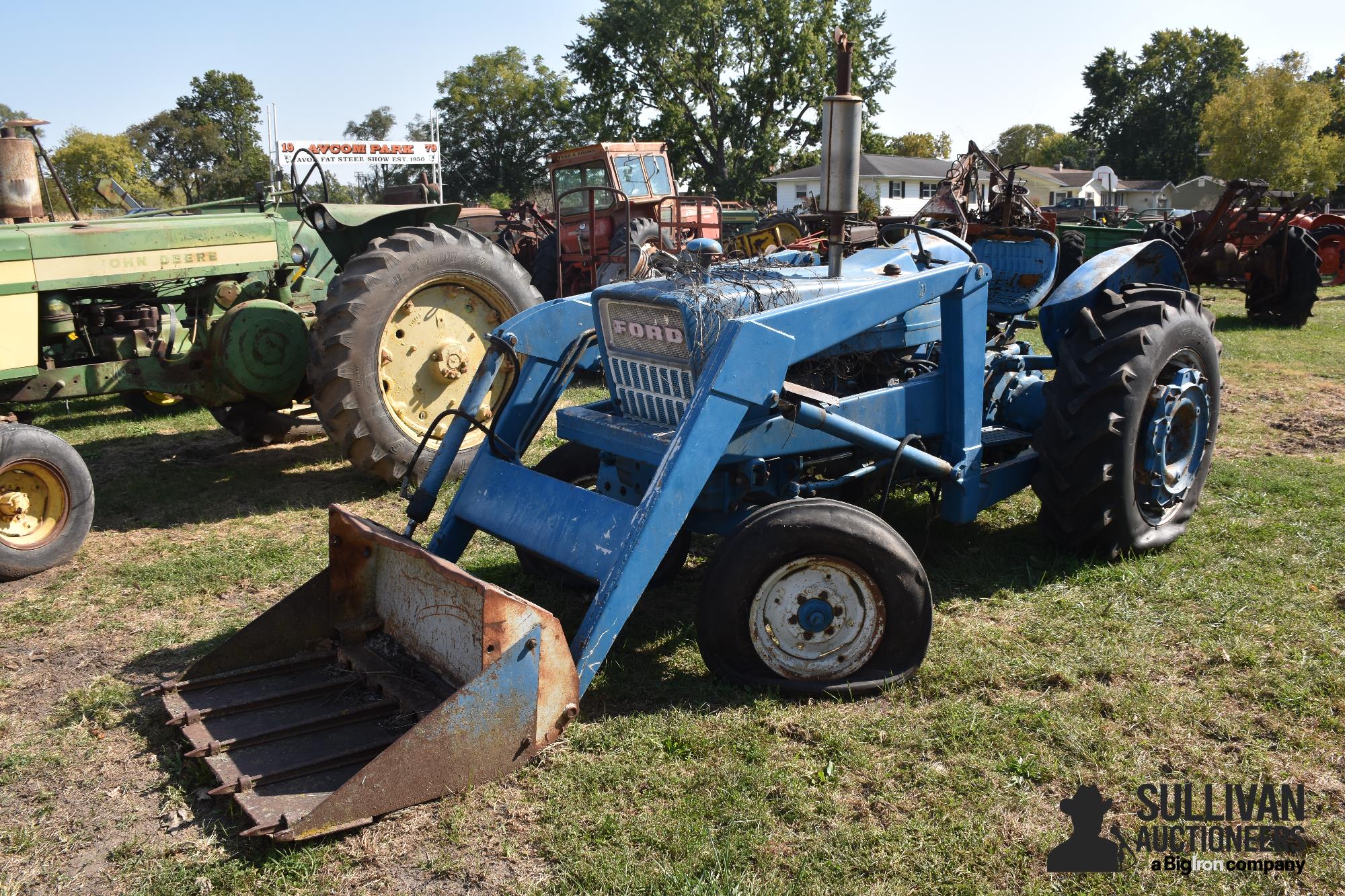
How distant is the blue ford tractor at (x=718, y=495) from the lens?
3.15 m

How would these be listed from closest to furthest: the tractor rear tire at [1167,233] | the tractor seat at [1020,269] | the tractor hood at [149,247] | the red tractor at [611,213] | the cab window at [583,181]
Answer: the tractor hood at [149,247]
the tractor seat at [1020,269]
the red tractor at [611,213]
the cab window at [583,181]
the tractor rear tire at [1167,233]

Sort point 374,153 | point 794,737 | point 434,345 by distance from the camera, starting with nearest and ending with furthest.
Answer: point 794,737 → point 434,345 → point 374,153

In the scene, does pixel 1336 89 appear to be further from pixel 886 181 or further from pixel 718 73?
pixel 718 73

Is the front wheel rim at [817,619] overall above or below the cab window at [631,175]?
below

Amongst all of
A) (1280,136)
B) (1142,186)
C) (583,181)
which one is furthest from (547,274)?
(1142,186)

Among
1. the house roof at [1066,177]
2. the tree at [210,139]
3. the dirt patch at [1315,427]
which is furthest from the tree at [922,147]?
the dirt patch at [1315,427]

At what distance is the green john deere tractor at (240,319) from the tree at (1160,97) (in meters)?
65.0

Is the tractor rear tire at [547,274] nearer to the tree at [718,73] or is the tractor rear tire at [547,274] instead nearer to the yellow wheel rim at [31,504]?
the yellow wheel rim at [31,504]

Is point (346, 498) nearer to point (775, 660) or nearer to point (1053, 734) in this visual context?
point (775, 660)

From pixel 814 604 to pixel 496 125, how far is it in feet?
185

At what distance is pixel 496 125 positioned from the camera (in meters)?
56.0

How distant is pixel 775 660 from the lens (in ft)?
11.7

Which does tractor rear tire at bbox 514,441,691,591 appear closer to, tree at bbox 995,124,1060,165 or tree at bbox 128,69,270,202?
tree at bbox 128,69,270,202

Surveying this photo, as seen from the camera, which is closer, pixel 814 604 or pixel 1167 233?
pixel 814 604
